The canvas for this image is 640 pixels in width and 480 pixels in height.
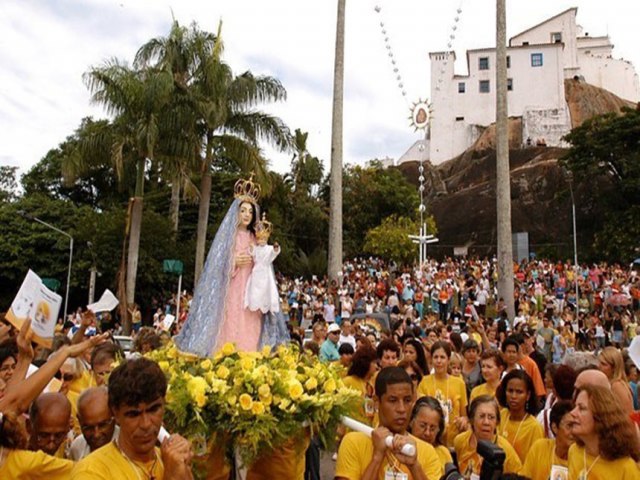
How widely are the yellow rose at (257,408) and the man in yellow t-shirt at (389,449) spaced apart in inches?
19.0

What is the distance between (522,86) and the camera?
196 feet

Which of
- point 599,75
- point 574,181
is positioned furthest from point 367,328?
point 599,75

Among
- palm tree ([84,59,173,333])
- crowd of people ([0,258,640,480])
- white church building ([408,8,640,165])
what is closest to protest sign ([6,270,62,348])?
crowd of people ([0,258,640,480])

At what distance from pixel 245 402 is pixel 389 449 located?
865 mm

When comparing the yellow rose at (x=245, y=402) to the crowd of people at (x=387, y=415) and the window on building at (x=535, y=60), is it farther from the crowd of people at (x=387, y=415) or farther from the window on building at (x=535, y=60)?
the window on building at (x=535, y=60)

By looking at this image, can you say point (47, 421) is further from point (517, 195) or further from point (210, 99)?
point (517, 195)

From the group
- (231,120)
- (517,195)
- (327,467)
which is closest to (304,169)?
(517,195)

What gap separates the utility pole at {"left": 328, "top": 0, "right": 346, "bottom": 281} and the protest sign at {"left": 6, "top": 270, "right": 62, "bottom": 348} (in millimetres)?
15497

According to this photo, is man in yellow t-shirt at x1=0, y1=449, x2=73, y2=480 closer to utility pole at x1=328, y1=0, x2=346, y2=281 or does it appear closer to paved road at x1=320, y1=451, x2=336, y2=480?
paved road at x1=320, y1=451, x2=336, y2=480

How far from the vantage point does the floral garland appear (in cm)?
346

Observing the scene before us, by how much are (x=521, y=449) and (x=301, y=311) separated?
16968 mm

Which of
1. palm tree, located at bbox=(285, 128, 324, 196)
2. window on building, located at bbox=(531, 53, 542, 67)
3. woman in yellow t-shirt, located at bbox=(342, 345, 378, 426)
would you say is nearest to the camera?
woman in yellow t-shirt, located at bbox=(342, 345, 378, 426)

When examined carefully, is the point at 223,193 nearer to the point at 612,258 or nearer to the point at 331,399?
the point at 612,258

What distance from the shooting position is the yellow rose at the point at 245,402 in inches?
136
